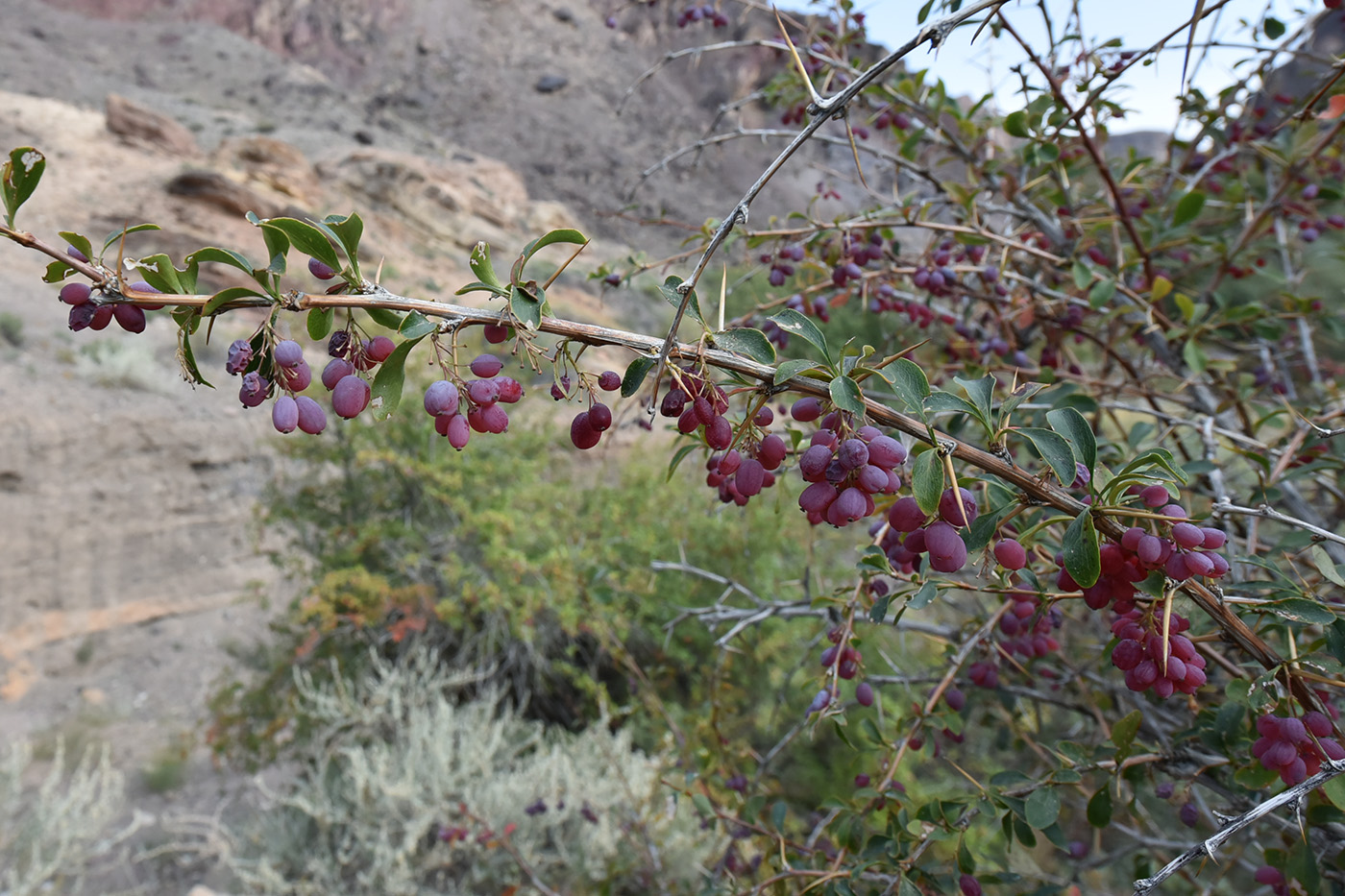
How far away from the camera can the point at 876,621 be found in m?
0.76

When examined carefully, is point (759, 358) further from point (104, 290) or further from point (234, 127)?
point (234, 127)

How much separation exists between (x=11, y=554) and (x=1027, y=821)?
Answer: 740cm

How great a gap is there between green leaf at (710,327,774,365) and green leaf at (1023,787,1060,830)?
0.63 metres

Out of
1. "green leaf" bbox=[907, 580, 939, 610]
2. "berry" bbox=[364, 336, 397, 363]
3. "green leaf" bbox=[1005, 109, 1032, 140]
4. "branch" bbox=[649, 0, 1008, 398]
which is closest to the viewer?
"branch" bbox=[649, 0, 1008, 398]

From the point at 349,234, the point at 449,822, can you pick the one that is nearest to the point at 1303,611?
the point at 349,234

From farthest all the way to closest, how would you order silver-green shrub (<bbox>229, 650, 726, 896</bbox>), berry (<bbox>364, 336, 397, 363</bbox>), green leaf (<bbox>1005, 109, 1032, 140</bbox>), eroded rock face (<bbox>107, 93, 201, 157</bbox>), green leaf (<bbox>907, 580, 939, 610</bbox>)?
eroded rock face (<bbox>107, 93, 201, 157</bbox>) → silver-green shrub (<bbox>229, 650, 726, 896</bbox>) → green leaf (<bbox>1005, 109, 1032, 140</bbox>) → green leaf (<bbox>907, 580, 939, 610</bbox>) → berry (<bbox>364, 336, 397, 363</bbox>)

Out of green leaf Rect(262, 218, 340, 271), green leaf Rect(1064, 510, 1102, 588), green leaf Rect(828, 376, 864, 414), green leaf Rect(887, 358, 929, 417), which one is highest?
green leaf Rect(887, 358, 929, 417)

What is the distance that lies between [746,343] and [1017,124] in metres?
0.97

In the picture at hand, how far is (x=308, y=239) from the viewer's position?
0.52 meters

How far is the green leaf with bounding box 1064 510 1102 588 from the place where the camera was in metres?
0.52

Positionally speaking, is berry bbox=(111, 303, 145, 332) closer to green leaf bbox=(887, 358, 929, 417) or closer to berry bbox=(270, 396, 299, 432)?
berry bbox=(270, 396, 299, 432)

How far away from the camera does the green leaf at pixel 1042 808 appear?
77 centimetres

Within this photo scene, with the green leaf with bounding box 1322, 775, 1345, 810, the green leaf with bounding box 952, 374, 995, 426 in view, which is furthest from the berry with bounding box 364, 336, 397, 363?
the green leaf with bounding box 1322, 775, 1345, 810

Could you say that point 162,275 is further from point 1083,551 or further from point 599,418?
point 1083,551
